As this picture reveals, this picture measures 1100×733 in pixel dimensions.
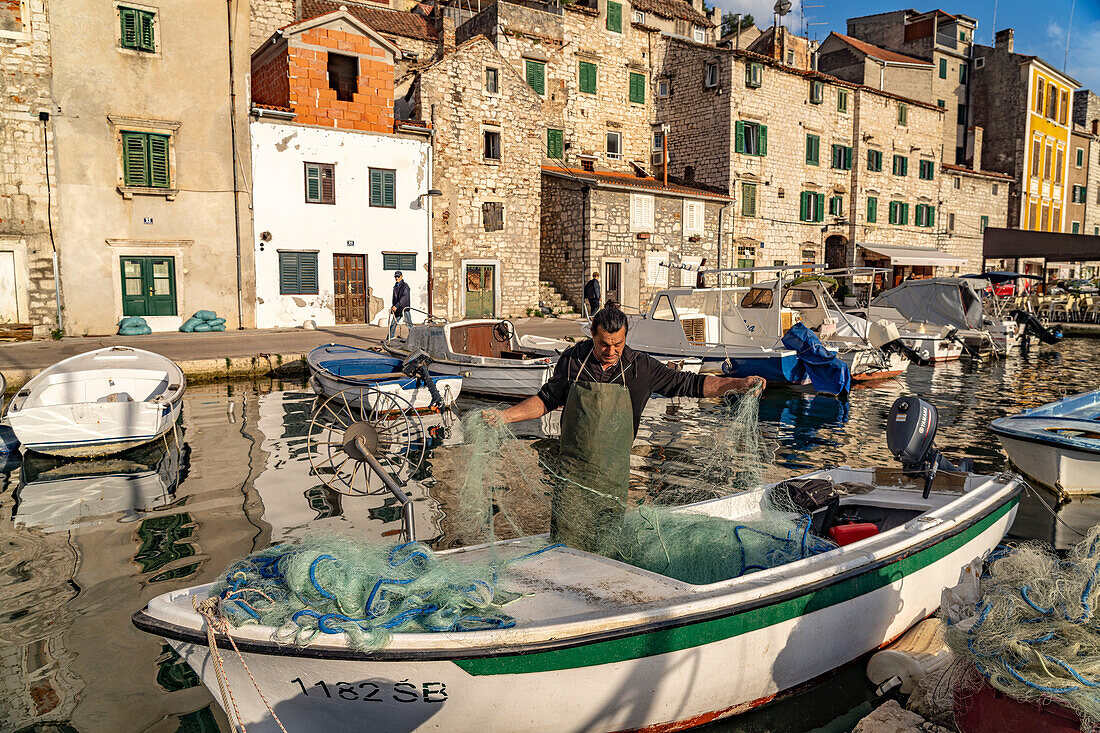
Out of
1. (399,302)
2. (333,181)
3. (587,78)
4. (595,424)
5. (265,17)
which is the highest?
(265,17)

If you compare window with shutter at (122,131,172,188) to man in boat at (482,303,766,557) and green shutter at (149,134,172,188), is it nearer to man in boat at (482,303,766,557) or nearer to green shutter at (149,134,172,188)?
green shutter at (149,134,172,188)

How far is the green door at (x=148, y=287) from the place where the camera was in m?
20.4

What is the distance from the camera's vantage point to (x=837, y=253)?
38156 millimetres

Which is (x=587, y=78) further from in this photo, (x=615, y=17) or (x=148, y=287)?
(x=148, y=287)

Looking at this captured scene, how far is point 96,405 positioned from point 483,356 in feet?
21.9

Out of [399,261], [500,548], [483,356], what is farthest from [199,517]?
[399,261]

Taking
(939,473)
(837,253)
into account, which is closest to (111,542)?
→ (939,473)

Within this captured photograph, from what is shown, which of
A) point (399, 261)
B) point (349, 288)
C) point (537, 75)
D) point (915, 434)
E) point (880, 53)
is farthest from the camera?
point (880, 53)

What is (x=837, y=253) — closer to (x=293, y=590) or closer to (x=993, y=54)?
(x=993, y=54)

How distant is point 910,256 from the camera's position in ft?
121

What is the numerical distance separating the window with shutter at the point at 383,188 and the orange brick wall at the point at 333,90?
4.67 ft

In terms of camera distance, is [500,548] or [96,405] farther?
[96,405]

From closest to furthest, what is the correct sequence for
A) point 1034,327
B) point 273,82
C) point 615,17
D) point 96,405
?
1. point 96,405
2. point 273,82
3. point 1034,327
4. point 615,17

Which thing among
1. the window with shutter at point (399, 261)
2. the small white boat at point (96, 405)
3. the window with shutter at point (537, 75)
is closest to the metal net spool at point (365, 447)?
the small white boat at point (96, 405)
